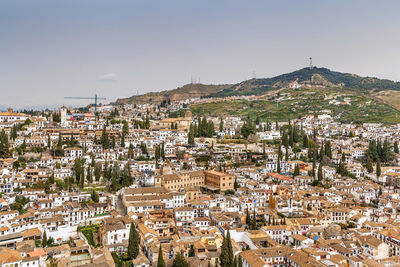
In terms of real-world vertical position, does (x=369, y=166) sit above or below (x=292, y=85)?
below

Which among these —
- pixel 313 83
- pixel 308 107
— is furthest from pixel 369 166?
pixel 313 83

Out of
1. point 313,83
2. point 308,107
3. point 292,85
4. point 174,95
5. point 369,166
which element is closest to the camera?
point 369,166

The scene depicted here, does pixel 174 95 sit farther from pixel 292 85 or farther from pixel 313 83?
pixel 313 83

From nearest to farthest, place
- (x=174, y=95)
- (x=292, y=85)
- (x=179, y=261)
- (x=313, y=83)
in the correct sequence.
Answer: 1. (x=179, y=261)
2. (x=292, y=85)
3. (x=313, y=83)
4. (x=174, y=95)

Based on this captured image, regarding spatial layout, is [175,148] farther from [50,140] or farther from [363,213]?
[363,213]

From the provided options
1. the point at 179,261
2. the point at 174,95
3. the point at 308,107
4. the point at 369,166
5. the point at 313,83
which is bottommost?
the point at 179,261

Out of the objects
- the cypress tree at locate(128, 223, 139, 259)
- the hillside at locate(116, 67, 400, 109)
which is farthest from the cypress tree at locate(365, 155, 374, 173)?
the hillside at locate(116, 67, 400, 109)

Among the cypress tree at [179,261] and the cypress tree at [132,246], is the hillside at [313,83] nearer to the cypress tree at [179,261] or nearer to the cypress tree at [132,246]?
the cypress tree at [132,246]
